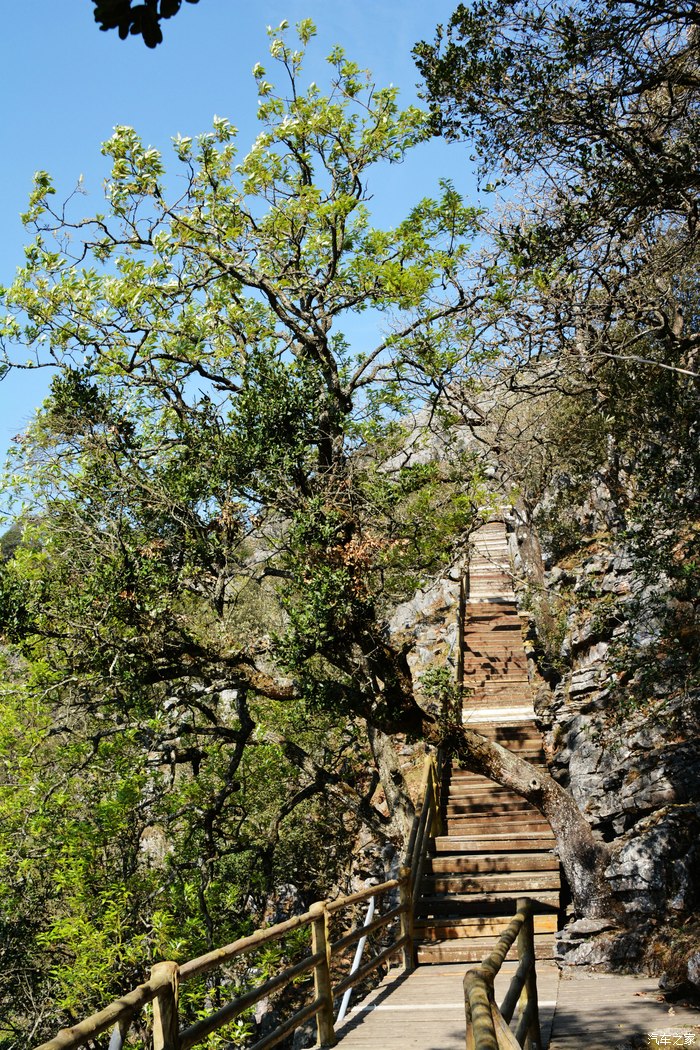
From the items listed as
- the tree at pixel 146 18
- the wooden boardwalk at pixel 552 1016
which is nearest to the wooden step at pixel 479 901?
the wooden boardwalk at pixel 552 1016

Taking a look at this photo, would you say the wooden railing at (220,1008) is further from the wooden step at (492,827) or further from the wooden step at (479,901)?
the wooden step at (492,827)

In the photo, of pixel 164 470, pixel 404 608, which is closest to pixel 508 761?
pixel 164 470

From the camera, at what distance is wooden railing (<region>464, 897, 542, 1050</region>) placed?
3.69 metres

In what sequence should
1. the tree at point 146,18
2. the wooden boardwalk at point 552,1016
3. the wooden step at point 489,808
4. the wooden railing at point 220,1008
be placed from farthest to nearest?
the wooden step at point 489,808
the wooden boardwalk at point 552,1016
the wooden railing at point 220,1008
the tree at point 146,18

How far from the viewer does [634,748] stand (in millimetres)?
12891

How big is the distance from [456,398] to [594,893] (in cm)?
653

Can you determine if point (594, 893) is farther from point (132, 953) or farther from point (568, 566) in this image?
point (568, 566)

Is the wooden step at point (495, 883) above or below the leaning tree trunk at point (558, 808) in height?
below

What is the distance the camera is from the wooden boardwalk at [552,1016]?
22.3 ft

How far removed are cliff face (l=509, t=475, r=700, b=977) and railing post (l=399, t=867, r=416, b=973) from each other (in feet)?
6.41

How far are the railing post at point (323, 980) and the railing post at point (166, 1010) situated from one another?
2478 mm

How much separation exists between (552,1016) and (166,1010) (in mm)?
4395

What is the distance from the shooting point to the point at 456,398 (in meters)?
11.3

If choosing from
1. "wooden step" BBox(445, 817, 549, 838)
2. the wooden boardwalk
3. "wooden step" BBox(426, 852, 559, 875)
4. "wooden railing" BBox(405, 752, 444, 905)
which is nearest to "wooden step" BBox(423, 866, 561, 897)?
"wooden step" BBox(426, 852, 559, 875)
